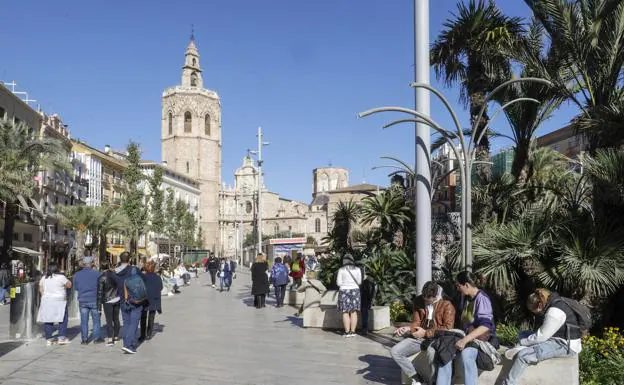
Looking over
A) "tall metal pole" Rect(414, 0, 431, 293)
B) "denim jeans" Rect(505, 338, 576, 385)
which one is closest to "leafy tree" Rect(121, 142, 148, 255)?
"tall metal pole" Rect(414, 0, 431, 293)

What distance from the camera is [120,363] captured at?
9.14 m

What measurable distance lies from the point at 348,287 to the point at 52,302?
503 centimetres

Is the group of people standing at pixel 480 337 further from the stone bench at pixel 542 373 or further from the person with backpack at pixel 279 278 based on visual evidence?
the person with backpack at pixel 279 278

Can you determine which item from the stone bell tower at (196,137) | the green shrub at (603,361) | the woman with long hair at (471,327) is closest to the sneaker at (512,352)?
the woman with long hair at (471,327)

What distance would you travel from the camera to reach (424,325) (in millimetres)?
7121

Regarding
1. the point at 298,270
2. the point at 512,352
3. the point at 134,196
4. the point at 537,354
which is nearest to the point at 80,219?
the point at 134,196

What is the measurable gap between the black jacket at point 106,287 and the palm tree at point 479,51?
835 centimetres

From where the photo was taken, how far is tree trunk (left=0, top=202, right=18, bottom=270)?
95.7 feet

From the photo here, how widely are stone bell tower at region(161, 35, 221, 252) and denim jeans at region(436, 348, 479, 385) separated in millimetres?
108577

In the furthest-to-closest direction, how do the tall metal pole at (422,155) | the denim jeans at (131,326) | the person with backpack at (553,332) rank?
1. the denim jeans at (131,326)
2. the tall metal pole at (422,155)
3. the person with backpack at (553,332)

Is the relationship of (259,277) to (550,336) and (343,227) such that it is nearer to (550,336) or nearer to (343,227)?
(343,227)

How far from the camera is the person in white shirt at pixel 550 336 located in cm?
631

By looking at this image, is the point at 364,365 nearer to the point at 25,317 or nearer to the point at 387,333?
the point at 387,333

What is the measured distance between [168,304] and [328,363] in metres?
12.8
